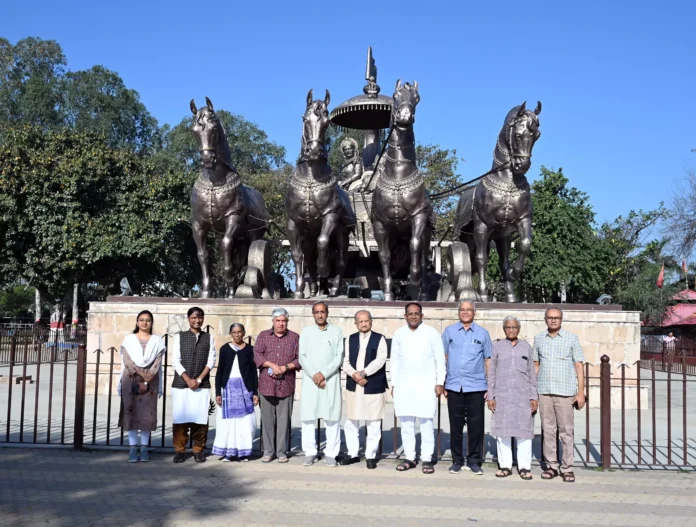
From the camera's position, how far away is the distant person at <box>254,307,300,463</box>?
6820mm

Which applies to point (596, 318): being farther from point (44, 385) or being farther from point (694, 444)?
point (44, 385)

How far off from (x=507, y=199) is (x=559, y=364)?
5.19 meters

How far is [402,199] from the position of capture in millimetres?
11031

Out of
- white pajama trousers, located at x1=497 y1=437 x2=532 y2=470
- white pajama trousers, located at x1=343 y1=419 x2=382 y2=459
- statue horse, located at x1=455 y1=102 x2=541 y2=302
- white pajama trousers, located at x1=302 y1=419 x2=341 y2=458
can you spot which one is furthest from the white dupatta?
statue horse, located at x1=455 y1=102 x2=541 y2=302

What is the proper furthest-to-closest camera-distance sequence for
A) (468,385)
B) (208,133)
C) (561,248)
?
1. (561,248)
2. (208,133)
3. (468,385)

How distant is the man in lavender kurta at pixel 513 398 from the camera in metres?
6.23

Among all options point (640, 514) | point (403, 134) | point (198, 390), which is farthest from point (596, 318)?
point (198, 390)

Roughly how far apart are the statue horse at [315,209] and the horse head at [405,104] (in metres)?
1.07

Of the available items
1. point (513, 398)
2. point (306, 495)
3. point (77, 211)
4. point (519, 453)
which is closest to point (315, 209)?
point (513, 398)

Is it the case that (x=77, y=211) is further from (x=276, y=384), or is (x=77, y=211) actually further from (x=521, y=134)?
(x=276, y=384)

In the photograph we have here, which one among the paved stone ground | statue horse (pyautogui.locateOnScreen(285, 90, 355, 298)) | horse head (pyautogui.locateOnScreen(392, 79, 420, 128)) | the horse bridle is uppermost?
horse head (pyautogui.locateOnScreen(392, 79, 420, 128))

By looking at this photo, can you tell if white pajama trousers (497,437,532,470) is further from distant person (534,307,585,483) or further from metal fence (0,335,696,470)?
metal fence (0,335,696,470)

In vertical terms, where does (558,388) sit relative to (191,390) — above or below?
above

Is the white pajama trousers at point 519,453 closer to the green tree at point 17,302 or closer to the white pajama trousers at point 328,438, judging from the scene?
the white pajama trousers at point 328,438
